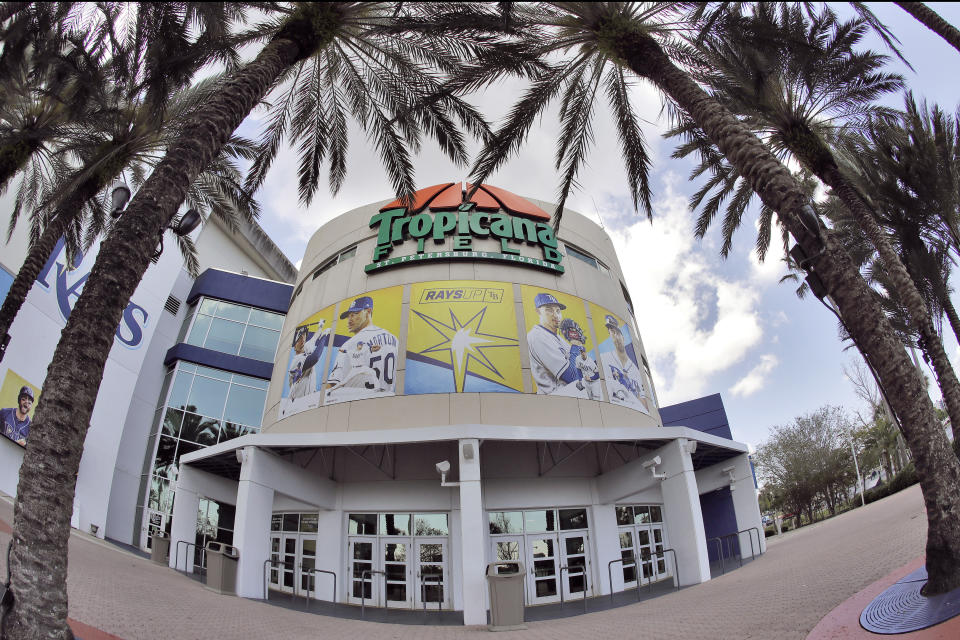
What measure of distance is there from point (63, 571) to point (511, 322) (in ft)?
46.0

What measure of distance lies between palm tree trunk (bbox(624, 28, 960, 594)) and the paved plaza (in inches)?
63.3

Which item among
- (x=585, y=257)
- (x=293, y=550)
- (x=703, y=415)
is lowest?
(x=293, y=550)

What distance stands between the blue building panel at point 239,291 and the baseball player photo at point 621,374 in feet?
61.0

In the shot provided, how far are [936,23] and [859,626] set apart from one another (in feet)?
27.2

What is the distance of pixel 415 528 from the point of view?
1541cm

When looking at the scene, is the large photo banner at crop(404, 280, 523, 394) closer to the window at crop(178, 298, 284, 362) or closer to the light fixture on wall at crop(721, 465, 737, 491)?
the light fixture on wall at crop(721, 465, 737, 491)

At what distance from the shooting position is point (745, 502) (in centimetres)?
1764

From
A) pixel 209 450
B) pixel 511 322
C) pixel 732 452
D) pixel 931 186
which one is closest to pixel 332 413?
pixel 209 450

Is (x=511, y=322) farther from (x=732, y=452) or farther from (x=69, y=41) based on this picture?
(x=69, y=41)

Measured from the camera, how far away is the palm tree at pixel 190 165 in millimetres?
4285

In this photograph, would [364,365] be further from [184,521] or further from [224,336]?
[224,336]

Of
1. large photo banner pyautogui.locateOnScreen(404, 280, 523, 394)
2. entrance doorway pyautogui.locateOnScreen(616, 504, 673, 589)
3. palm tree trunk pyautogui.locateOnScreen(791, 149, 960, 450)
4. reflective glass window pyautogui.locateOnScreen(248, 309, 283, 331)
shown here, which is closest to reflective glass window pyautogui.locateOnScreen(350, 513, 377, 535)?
large photo banner pyautogui.locateOnScreen(404, 280, 523, 394)

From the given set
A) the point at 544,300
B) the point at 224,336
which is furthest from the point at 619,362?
the point at 224,336

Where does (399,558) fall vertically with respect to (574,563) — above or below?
above
